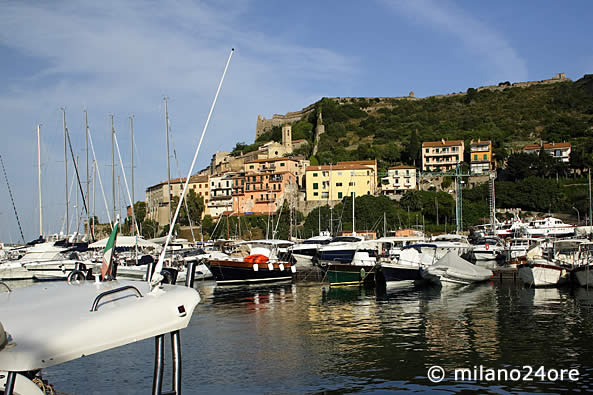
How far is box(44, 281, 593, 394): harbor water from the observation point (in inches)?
517

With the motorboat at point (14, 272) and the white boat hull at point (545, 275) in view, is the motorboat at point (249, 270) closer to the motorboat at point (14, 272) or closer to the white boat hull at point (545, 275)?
the white boat hull at point (545, 275)

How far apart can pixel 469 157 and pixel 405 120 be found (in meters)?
36.1

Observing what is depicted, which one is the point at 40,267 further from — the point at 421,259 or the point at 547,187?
the point at 547,187

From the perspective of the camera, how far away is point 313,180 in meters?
94.8

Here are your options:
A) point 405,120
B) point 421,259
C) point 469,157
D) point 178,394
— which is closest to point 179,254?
point 421,259

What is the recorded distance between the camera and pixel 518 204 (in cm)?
7956

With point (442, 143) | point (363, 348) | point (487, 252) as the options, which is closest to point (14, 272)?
point (363, 348)

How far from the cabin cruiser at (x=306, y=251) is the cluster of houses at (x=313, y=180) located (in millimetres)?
28987

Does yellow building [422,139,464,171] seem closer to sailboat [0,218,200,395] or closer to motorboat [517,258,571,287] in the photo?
motorboat [517,258,571,287]

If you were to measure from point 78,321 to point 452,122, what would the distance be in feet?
419

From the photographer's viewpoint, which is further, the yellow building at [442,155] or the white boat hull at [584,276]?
the yellow building at [442,155]

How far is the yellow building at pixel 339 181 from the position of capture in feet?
301

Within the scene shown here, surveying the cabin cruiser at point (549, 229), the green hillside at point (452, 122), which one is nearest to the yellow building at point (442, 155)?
the green hillside at point (452, 122)

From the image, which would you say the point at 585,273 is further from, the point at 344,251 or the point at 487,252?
the point at 487,252
